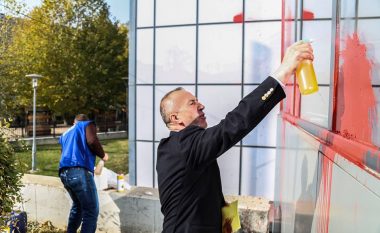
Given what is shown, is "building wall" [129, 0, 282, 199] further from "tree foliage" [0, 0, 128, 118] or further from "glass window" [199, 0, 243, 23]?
"tree foliage" [0, 0, 128, 118]

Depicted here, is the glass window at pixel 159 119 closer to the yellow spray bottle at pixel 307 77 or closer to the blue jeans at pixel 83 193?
the blue jeans at pixel 83 193

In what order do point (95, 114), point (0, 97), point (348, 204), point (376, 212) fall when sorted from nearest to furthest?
point (376, 212)
point (348, 204)
point (0, 97)
point (95, 114)

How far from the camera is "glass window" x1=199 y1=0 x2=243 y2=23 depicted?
688 centimetres

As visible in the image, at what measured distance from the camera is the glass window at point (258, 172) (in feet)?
22.5

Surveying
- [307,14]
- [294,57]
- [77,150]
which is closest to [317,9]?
[307,14]

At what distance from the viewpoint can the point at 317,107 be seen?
1657 millimetres

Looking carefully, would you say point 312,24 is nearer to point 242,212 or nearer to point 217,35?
point 242,212

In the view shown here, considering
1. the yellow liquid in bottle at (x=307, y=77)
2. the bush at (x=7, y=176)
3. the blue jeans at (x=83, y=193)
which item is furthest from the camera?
the blue jeans at (x=83, y=193)


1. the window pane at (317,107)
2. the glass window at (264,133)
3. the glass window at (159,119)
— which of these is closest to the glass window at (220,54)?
the glass window at (264,133)

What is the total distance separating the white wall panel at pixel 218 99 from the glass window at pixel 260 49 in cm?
38

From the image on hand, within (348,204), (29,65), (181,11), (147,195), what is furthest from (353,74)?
(29,65)

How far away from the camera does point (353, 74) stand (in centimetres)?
108

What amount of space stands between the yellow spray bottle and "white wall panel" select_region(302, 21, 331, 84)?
0.17 feet

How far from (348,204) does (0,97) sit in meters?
16.9
